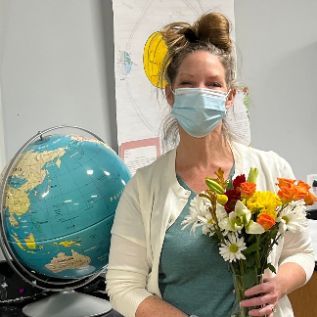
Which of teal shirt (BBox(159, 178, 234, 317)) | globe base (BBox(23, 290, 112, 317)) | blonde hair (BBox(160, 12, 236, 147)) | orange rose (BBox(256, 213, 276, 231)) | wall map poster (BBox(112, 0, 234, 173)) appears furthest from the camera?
wall map poster (BBox(112, 0, 234, 173))

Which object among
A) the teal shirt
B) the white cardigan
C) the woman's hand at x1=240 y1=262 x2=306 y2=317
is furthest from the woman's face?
the woman's hand at x1=240 y1=262 x2=306 y2=317

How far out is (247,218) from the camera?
994mm

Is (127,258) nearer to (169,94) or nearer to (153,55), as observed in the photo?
(169,94)

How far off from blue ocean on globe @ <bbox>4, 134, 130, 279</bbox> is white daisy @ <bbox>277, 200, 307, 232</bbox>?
494 millimetres

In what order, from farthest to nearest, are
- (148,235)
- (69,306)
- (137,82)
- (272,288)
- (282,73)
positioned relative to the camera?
(282,73)
(137,82)
(69,306)
(148,235)
(272,288)

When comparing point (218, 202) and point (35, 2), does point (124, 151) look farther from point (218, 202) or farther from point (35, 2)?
point (218, 202)

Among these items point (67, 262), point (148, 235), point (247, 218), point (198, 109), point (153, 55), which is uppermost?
point (153, 55)

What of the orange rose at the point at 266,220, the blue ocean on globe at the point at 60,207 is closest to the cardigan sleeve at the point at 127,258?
the blue ocean on globe at the point at 60,207

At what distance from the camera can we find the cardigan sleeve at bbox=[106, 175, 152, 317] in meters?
1.23

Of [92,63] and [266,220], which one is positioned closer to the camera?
[266,220]

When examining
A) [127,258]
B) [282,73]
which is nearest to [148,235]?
[127,258]

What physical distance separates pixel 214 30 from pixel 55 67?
793 millimetres

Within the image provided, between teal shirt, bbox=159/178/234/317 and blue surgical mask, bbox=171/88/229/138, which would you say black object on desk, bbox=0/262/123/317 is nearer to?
teal shirt, bbox=159/178/234/317

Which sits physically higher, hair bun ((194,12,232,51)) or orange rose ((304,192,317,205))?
hair bun ((194,12,232,51))
